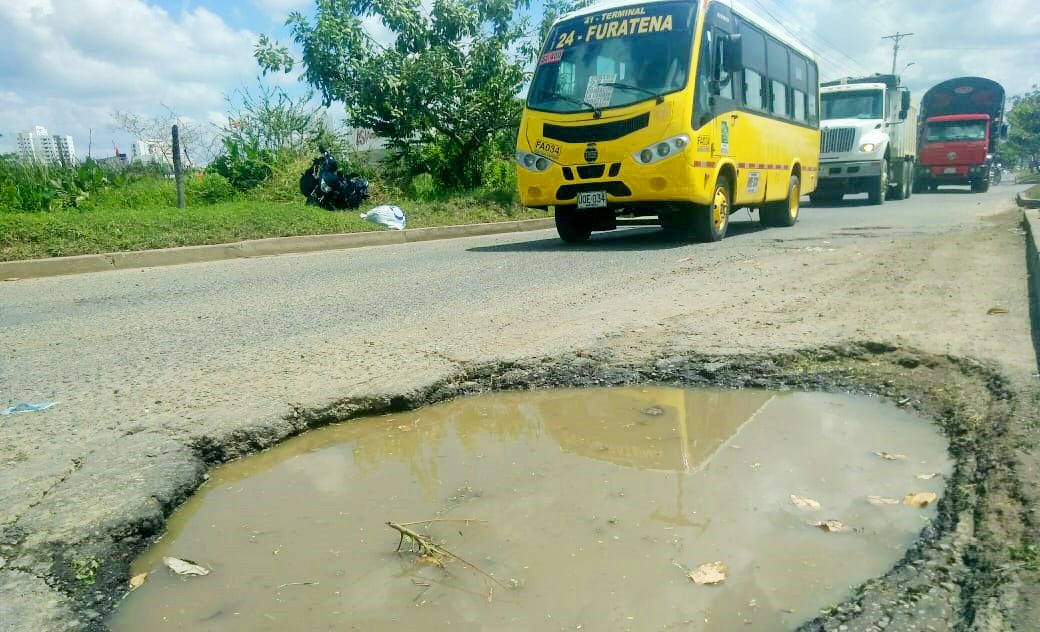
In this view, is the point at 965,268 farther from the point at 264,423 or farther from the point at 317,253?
the point at 317,253

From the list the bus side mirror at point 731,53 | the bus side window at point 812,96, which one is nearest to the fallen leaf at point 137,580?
the bus side mirror at point 731,53

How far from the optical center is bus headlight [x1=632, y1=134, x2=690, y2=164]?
788cm

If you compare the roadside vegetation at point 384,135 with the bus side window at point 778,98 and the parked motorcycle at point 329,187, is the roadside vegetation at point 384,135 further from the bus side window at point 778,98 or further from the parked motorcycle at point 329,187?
the bus side window at point 778,98

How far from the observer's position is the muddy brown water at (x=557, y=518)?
1.84 m

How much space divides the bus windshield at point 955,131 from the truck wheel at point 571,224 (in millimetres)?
20917

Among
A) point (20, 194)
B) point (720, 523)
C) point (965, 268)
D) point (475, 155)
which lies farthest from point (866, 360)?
point (475, 155)

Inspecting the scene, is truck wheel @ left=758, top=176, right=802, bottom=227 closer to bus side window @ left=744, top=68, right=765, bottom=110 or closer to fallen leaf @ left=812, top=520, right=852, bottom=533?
bus side window @ left=744, top=68, right=765, bottom=110

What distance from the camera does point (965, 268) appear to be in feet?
19.6

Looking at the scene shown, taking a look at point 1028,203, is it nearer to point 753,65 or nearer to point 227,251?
point 753,65

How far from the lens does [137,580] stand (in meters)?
2.00

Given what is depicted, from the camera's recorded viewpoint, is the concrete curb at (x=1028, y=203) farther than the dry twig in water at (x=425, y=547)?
Yes

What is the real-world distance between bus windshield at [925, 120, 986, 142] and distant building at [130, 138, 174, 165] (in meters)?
23.2

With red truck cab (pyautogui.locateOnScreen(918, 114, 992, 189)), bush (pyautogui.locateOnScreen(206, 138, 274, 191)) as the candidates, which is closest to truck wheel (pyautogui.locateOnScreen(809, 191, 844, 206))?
red truck cab (pyautogui.locateOnScreen(918, 114, 992, 189))

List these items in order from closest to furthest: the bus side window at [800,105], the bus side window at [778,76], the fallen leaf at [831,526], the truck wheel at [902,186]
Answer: the fallen leaf at [831,526]
the bus side window at [778,76]
the bus side window at [800,105]
the truck wheel at [902,186]
